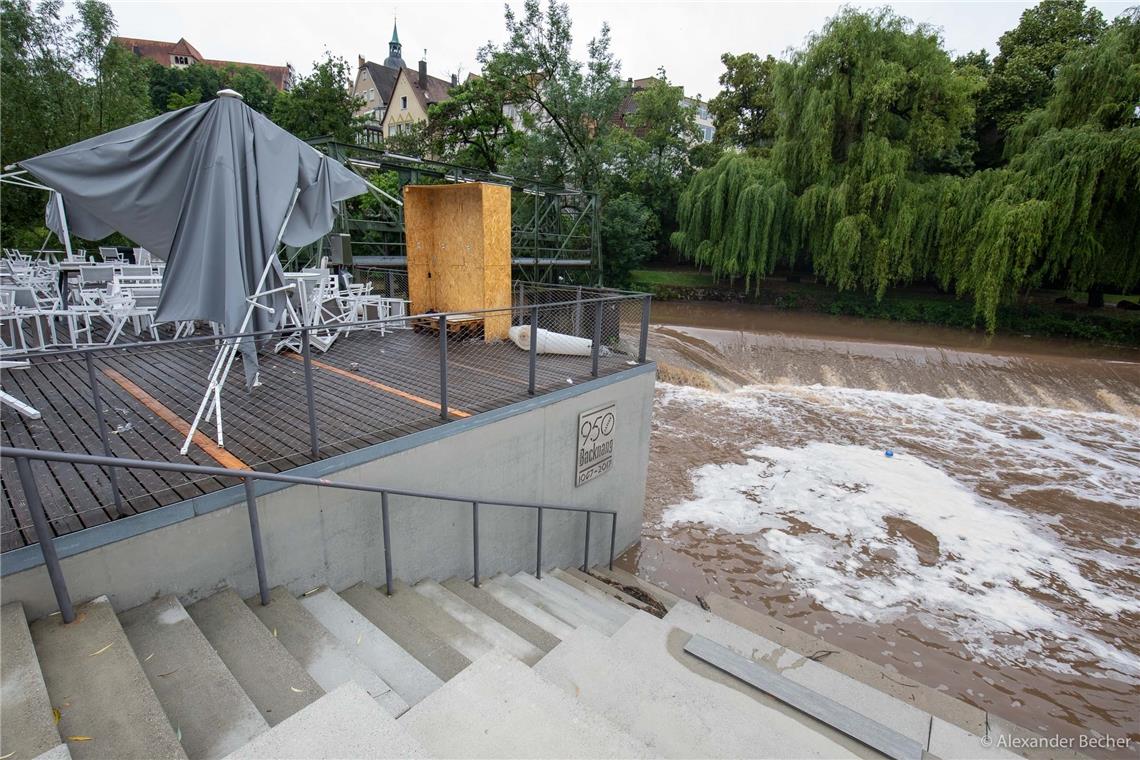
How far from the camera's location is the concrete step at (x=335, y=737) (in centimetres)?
189

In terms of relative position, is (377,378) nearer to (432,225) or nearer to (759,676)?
(432,225)

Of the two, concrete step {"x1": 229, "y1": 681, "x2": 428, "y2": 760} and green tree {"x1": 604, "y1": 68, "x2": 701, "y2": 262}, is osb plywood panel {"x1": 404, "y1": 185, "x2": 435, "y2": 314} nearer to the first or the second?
concrete step {"x1": 229, "y1": 681, "x2": 428, "y2": 760}

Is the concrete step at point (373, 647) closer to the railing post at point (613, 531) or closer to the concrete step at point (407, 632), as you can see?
the concrete step at point (407, 632)

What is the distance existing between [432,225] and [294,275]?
86.7 inches

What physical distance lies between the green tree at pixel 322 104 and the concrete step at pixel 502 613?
87.0 feet

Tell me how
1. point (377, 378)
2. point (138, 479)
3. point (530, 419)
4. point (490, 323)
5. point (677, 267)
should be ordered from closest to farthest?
point (138, 479)
point (530, 419)
point (377, 378)
point (490, 323)
point (677, 267)

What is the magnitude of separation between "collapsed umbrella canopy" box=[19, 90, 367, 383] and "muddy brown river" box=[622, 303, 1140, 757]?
6.02 m

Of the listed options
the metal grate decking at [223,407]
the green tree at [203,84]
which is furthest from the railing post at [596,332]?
the green tree at [203,84]

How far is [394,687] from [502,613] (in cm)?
161

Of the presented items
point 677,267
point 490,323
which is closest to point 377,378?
point 490,323

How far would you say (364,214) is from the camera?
50.0ft

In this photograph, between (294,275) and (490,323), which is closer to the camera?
(294,275)

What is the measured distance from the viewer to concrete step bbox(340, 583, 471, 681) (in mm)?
3250

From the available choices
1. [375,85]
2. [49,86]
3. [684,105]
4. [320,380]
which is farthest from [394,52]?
[320,380]
